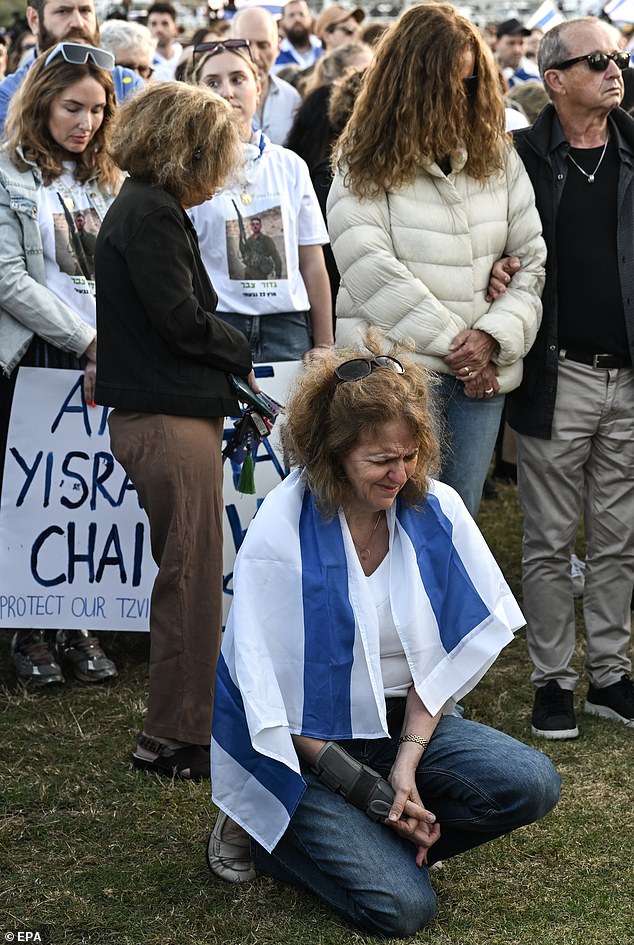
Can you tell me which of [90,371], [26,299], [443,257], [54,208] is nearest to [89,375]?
[90,371]

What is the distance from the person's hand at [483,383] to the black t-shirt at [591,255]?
317 millimetres

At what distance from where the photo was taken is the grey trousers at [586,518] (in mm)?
4422

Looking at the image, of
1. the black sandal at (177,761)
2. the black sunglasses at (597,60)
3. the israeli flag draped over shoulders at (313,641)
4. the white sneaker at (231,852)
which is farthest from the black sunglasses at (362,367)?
the black sunglasses at (597,60)

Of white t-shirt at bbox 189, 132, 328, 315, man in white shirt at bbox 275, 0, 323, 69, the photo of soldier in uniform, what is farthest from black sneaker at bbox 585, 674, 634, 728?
man in white shirt at bbox 275, 0, 323, 69

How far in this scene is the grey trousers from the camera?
4.42 m

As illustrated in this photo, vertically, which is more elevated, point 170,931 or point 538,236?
point 538,236

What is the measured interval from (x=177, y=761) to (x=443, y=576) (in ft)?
3.97

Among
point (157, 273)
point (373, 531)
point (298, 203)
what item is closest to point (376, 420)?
point (373, 531)

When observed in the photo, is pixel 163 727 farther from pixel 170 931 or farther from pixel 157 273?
pixel 157 273

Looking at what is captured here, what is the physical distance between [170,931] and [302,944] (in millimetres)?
318

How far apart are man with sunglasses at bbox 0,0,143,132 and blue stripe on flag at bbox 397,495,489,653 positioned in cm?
281

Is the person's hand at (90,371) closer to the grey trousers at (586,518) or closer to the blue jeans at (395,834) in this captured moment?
the grey trousers at (586,518)

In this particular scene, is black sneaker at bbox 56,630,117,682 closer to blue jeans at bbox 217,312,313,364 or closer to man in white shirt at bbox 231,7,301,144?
blue jeans at bbox 217,312,313,364

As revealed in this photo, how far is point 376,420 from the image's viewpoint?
125 inches
